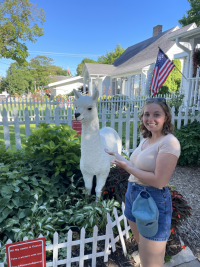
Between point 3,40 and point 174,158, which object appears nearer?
point 174,158

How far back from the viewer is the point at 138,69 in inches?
547

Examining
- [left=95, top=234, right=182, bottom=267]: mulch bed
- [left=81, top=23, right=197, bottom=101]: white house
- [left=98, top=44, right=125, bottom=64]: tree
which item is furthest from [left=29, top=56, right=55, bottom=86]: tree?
[left=95, top=234, right=182, bottom=267]: mulch bed

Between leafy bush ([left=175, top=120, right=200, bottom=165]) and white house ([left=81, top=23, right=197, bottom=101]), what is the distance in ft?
31.2

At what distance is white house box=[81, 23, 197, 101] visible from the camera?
13556 mm

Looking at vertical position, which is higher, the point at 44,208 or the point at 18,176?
the point at 18,176

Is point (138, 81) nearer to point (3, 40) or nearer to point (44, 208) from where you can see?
point (3, 40)

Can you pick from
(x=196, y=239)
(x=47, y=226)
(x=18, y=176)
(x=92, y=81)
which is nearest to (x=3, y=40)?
(x=92, y=81)

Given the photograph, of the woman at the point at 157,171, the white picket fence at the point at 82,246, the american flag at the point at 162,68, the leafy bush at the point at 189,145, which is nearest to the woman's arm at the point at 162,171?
the woman at the point at 157,171

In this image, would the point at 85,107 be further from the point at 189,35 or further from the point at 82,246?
the point at 189,35

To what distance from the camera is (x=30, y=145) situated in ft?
9.32

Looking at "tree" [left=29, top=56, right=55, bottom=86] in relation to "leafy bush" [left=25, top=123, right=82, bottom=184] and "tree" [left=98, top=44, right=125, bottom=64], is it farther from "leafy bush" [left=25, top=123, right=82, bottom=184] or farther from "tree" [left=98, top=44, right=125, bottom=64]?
"leafy bush" [left=25, top=123, right=82, bottom=184]

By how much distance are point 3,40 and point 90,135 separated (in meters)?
12.8

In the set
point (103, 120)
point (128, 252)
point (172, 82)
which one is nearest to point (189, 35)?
point (103, 120)

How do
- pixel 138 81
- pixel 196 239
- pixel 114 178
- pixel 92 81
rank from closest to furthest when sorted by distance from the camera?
pixel 196 239, pixel 114 178, pixel 138 81, pixel 92 81
